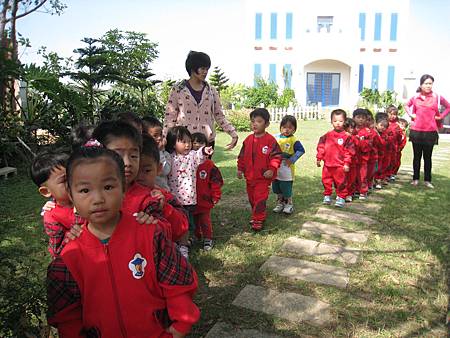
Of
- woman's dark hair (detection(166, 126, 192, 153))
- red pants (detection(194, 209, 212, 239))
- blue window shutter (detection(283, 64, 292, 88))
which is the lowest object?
red pants (detection(194, 209, 212, 239))

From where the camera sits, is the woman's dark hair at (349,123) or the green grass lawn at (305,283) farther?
the woman's dark hair at (349,123)

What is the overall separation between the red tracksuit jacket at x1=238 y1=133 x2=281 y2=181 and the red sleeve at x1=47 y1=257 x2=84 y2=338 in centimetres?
310

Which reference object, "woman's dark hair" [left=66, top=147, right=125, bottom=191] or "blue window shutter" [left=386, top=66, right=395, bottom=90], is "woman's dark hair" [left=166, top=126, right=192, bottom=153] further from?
"blue window shutter" [left=386, top=66, right=395, bottom=90]

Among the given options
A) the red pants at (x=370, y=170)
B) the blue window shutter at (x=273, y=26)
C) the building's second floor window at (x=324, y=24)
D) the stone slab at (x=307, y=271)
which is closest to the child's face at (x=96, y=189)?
the stone slab at (x=307, y=271)

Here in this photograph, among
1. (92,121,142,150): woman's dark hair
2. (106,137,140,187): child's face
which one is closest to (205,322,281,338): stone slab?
(106,137,140,187): child's face

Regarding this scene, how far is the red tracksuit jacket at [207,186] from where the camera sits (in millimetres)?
4023

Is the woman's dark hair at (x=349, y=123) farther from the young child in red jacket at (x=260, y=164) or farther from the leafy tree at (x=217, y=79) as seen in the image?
the leafy tree at (x=217, y=79)

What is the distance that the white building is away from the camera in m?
23.5

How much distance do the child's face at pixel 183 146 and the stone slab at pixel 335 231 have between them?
1.66m

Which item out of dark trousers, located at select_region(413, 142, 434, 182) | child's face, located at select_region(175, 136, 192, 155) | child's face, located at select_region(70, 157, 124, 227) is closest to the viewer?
child's face, located at select_region(70, 157, 124, 227)

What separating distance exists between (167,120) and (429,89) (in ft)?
15.3

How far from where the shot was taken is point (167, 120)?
434 cm

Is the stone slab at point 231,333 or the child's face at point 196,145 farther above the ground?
the child's face at point 196,145

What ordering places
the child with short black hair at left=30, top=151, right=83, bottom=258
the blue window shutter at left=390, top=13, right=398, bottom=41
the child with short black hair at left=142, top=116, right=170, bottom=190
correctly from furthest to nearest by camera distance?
the blue window shutter at left=390, top=13, right=398, bottom=41, the child with short black hair at left=142, top=116, right=170, bottom=190, the child with short black hair at left=30, top=151, right=83, bottom=258
